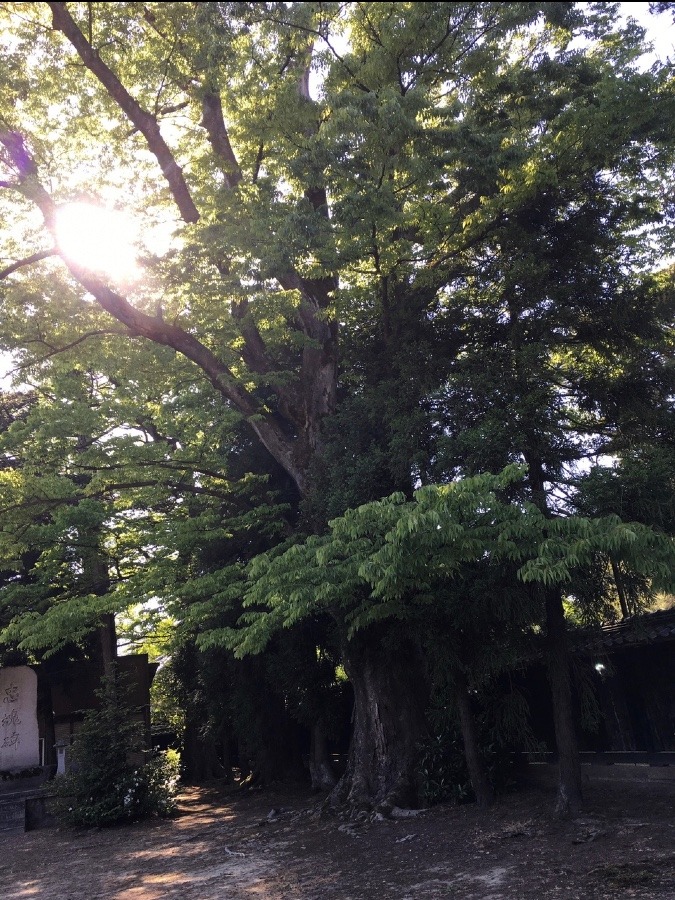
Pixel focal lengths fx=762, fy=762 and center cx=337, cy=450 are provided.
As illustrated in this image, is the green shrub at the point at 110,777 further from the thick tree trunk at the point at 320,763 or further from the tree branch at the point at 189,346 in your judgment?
the tree branch at the point at 189,346

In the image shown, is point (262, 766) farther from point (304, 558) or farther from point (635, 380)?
point (635, 380)

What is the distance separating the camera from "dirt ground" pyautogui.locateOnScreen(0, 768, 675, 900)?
6.80 m

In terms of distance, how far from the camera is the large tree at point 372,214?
980cm

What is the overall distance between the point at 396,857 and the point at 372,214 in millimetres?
7687

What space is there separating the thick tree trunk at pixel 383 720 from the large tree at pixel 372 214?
3cm

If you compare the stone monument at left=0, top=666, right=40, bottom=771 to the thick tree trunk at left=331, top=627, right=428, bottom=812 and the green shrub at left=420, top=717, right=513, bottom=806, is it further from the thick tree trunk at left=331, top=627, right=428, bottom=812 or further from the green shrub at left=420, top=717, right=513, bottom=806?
the green shrub at left=420, top=717, right=513, bottom=806

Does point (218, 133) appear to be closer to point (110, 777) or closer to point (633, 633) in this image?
point (633, 633)

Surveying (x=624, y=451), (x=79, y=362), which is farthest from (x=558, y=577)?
(x=79, y=362)

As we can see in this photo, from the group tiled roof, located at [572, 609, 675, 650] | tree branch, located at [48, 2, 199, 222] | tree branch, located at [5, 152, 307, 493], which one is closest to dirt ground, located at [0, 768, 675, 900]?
tiled roof, located at [572, 609, 675, 650]

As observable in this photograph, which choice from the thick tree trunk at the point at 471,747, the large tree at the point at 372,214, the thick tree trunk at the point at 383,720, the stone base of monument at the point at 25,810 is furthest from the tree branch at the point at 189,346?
the stone base of monument at the point at 25,810

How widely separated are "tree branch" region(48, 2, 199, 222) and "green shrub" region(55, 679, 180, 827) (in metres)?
9.23

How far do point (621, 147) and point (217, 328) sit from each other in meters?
6.83

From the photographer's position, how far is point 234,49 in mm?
11336

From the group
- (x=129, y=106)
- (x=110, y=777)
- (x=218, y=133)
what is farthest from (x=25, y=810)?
(x=218, y=133)
